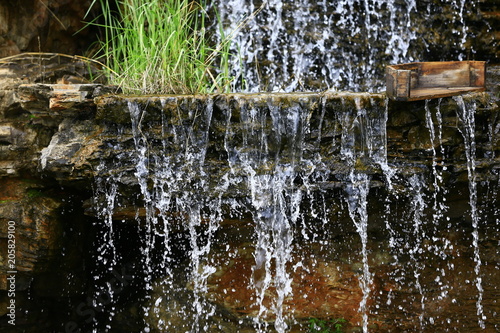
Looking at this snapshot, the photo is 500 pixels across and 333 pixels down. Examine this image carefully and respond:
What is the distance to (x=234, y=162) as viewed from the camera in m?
2.91

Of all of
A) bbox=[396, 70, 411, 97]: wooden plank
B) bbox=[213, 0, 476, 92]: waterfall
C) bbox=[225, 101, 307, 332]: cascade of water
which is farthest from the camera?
bbox=[213, 0, 476, 92]: waterfall

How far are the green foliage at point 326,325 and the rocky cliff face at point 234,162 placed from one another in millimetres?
45

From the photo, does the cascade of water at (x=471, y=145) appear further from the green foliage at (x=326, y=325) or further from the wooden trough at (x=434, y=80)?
the green foliage at (x=326, y=325)

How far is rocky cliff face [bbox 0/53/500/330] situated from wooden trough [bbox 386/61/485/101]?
10 cm

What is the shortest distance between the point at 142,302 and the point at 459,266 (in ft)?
7.14

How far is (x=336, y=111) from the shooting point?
282cm

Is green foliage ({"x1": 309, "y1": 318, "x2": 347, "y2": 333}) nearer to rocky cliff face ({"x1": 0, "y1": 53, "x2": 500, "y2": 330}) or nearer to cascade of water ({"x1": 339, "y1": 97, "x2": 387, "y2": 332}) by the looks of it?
rocky cliff face ({"x1": 0, "y1": 53, "x2": 500, "y2": 330})

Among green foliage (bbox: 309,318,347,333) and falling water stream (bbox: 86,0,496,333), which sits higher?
falling water stream (bbox: 86,0,496,333)

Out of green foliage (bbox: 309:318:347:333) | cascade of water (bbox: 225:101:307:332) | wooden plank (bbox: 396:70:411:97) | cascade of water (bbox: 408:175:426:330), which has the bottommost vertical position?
green foliage (bbox: 309:318:347:333)

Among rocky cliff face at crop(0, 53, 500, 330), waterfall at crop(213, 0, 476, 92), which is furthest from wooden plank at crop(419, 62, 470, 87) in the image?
waterfall at crop(213, 0, 476, 92)

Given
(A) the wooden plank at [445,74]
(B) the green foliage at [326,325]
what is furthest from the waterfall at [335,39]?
(B) the green foliage at [326,325]

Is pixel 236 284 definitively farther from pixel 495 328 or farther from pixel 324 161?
pixel 495 328

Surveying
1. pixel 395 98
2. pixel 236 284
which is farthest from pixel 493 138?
pixel 236 284

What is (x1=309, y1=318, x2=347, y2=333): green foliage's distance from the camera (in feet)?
10.8
